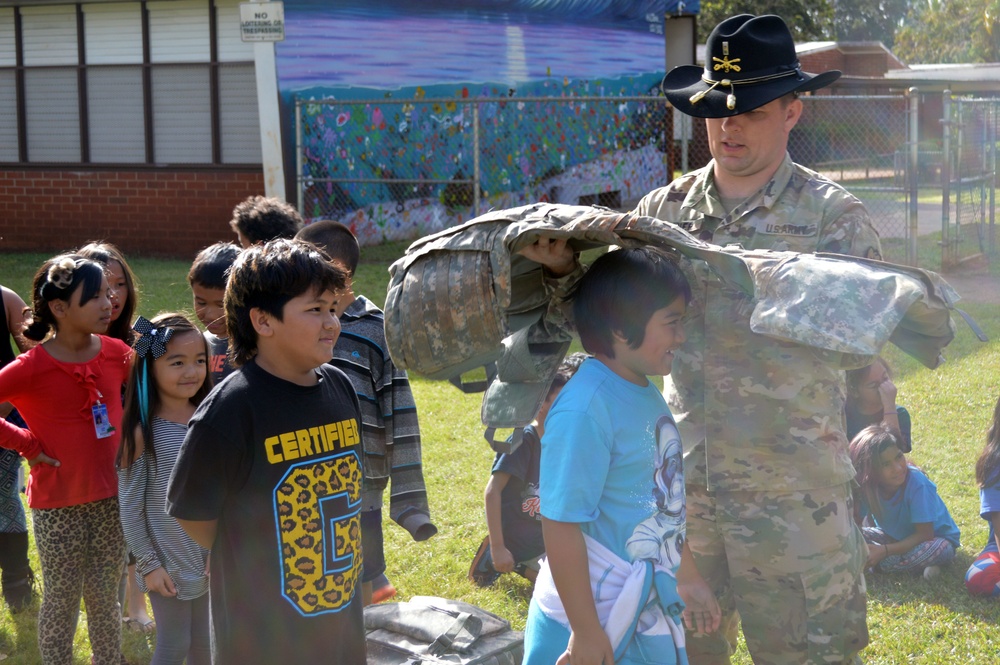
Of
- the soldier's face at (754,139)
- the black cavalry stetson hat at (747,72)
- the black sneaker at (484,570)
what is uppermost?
the black cavalry stetson hat at (747,72)

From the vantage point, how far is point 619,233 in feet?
8.32

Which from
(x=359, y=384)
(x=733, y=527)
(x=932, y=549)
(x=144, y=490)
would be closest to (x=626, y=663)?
(x=733, y=527)

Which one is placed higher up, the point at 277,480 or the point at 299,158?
the point at 299,158

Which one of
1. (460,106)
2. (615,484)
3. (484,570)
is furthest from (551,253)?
(460,106)

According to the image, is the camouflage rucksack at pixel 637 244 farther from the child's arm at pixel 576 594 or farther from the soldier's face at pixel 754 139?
the soldier's face at pixel 754 139

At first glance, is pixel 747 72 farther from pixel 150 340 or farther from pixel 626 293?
pixel 150 340

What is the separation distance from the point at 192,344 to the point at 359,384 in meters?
0.62

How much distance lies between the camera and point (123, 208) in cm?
1586

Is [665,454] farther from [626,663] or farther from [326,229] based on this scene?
[326,229]

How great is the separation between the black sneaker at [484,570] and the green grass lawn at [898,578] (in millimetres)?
48

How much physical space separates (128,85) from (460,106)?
4.90m

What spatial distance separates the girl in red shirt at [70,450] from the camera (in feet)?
13.5

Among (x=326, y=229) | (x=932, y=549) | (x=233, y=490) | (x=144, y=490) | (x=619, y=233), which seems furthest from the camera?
(x=932, y=549)

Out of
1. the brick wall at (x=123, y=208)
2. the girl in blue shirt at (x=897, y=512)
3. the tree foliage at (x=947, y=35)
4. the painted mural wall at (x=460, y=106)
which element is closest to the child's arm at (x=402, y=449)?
the girl in blue shirt at (x=897, y=512)
